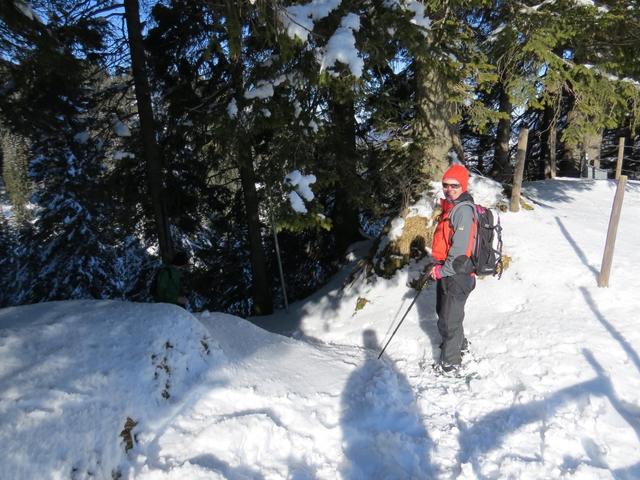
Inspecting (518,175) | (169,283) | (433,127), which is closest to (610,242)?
(518,175)

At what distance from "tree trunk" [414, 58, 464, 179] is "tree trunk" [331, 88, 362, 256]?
129 centimetres

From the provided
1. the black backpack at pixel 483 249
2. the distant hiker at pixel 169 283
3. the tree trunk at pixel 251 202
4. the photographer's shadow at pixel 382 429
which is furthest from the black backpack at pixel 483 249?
the tree trunk at pixel 251 202

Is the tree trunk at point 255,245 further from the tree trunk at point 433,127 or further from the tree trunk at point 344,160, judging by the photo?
the tree trunk at point 433,127

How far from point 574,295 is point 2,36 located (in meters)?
8.24

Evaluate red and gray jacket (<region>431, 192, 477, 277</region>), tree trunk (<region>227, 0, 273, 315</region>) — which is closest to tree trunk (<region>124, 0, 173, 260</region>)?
tree trunk (<region>227, 0, 273, 315</region>)

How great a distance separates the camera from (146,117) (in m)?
8.27

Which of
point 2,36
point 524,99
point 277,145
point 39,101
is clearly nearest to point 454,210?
point 277,145

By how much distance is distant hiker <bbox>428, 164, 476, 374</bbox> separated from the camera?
423cm

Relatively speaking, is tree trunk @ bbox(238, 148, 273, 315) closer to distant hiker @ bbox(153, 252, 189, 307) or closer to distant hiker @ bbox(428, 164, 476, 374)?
distant hiker @ bbox(153, 252, 189, 307)

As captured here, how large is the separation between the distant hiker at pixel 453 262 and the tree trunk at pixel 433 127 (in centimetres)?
318

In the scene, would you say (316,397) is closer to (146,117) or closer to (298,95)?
(298,95)

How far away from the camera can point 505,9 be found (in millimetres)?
6918

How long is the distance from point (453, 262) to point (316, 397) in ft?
6.57

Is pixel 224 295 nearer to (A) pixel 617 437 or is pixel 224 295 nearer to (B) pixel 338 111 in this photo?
(B) pixel 338 111
